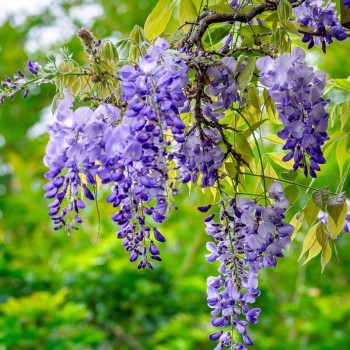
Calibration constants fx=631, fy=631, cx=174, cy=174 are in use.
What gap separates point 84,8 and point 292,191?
3608 mm

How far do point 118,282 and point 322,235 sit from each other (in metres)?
1.95

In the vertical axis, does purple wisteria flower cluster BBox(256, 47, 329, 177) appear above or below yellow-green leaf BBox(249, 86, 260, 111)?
below

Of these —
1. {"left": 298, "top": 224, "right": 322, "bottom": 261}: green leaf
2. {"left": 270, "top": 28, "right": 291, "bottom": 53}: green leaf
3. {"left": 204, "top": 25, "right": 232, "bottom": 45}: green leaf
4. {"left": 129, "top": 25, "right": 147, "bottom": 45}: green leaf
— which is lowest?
{"left": 298, "top": 224, "right": 322, "bottom": 261}: green leaf

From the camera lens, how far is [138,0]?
3.68 metres

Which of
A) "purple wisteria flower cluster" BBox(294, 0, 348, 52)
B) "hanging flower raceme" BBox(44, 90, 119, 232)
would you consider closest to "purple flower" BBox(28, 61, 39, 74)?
"hanging flower raceme" BBox(44, 90, 119, 232)

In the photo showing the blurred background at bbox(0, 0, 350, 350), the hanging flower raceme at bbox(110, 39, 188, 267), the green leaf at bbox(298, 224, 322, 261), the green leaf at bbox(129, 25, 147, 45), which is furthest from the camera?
the blurred background at bbox(0, 0, 350, 350)

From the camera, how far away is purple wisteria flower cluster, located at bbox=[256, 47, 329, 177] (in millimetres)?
580

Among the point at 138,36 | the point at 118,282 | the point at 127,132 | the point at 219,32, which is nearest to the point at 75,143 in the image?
the point at 127,132

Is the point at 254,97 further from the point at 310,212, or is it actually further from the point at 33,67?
the point at 33,67

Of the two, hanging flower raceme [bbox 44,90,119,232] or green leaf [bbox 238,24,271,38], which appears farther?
green leaf [bbox 238,24,271,38]

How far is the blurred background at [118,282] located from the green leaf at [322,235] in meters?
1.18

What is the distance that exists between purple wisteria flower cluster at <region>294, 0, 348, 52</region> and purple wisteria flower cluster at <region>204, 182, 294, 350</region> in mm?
171

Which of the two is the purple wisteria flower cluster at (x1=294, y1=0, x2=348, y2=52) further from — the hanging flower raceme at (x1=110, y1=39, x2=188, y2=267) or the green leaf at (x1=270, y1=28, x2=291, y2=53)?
the hanging flower raceme at (x1=110, y1=39, x2=188, y2=267)

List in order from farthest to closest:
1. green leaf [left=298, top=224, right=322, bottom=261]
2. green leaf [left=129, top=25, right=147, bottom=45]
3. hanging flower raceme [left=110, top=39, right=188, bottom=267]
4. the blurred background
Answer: the blurred background, green leaf [left=298, top=224, right=322, bottom=261], green leaf [left=129, top=25, right=147, bottom=45], hanging flower raceme [left=110, top=39, right=188, bottom=267]
